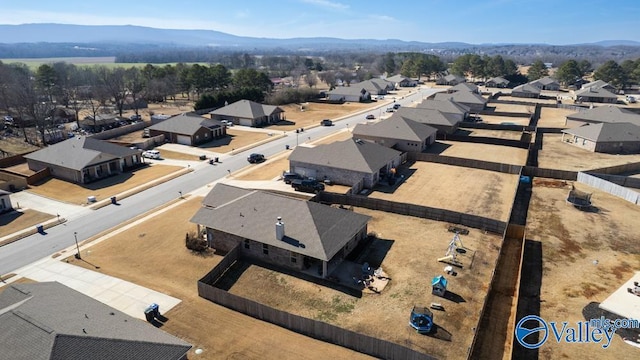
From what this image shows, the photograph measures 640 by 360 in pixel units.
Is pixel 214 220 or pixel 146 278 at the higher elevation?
pixel 214 220

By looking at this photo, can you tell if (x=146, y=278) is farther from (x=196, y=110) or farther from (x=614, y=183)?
(x=196, y=110)

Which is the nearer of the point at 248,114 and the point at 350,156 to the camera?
the point at 350,156

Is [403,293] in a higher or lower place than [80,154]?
lower

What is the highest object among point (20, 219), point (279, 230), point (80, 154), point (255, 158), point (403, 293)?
point (279, 230)

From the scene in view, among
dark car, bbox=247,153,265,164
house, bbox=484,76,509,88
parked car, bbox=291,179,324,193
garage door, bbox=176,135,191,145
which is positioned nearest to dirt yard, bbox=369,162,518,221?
parked car, bbox=291,179,324,193

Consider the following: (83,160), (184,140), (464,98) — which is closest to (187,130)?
(184,140)

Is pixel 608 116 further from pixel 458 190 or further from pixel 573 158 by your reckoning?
pixel 458 190

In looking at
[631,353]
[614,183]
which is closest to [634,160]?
[614,183]
